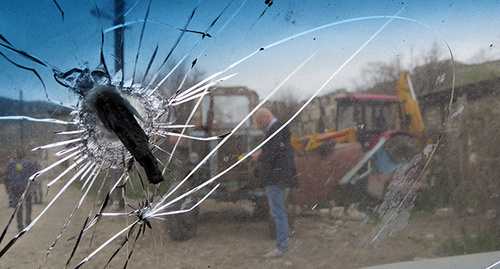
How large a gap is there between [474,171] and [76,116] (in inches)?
55.5

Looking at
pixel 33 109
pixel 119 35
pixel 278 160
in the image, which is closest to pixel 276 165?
pixel 278 160

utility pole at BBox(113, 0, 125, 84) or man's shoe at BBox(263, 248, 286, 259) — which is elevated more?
utility pole at BBox(113, 0, 125, 84)

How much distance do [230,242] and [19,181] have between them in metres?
0.65

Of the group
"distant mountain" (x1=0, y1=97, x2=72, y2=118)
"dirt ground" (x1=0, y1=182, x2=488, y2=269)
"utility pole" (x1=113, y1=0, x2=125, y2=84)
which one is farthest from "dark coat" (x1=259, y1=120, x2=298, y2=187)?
"distant mountain" (x1=0, y1=97, x2=72, y2=118)

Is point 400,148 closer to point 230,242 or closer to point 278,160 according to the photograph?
point 278,160

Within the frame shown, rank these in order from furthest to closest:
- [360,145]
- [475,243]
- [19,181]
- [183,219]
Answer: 1. [475,243]
2. [360,145]
3. [183,219]
4. [19,181]

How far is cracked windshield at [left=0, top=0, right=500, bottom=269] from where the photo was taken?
1.19 meters

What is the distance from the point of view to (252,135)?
1345mm

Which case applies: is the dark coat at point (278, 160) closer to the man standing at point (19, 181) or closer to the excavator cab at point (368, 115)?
the excavator cab at point (368, 115)

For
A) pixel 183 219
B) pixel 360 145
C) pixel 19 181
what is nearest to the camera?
pixel 19 181

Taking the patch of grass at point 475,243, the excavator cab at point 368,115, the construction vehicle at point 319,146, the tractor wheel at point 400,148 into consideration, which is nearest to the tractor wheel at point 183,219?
the construction vehicle at point 319,146

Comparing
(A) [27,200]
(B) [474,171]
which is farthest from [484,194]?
(A) [27,200]

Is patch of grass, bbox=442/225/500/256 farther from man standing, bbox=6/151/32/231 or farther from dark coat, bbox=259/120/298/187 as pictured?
man standing, bbox=6/151/32/231

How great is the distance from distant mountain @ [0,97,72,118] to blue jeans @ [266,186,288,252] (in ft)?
2.18
